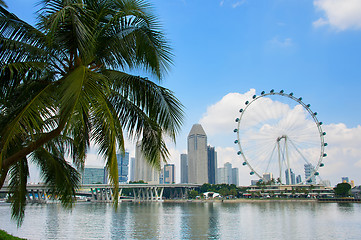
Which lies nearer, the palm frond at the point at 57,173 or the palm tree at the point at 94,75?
the palm tree at the point at 94,75

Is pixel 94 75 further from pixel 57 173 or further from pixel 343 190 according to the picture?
pixel 343 190

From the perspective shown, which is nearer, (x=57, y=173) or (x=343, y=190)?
(x=57, y=173)

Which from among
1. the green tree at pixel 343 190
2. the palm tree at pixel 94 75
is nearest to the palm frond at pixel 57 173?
the palm tree at pixel 94 75

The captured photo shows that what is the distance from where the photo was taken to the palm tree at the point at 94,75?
727cm

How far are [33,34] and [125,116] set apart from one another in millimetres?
3315

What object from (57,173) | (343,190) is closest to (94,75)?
(57,173)

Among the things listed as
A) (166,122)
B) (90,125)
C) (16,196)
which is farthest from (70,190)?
(166,122)

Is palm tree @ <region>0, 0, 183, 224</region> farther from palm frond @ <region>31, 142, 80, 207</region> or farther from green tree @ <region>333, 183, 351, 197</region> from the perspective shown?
green tree @ <region>333, 183, 351, 197</region>

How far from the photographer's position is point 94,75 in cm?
699

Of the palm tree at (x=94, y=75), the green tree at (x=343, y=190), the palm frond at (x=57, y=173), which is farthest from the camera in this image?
the green tree at (x=343, y=190)

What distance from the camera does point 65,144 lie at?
42.9ft

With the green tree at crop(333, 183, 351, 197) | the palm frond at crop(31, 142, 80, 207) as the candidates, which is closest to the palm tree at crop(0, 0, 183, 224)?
the palm frond at crop(31, 142, 80, 207)

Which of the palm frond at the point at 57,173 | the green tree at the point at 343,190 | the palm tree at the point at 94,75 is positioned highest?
the palm tree at the point at 94,75

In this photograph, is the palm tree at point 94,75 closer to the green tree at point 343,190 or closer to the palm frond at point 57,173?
the palm frond at point 57,173
